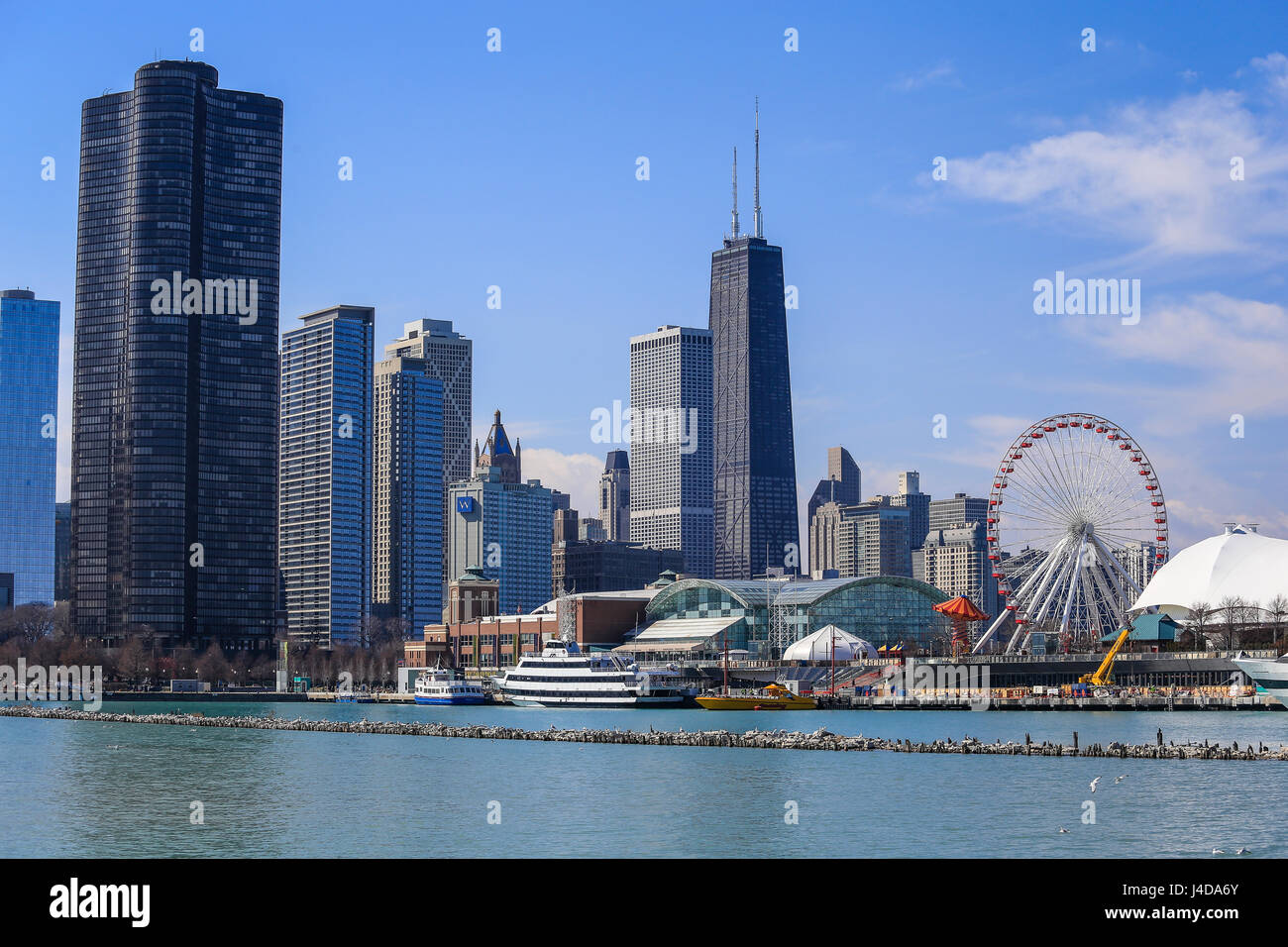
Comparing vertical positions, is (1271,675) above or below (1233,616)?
below

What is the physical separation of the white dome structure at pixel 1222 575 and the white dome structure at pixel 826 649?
3084cm

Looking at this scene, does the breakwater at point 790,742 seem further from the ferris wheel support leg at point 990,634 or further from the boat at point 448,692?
the ferris wheel support leg at point 990,634

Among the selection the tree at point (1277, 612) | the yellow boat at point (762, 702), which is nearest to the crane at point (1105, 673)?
the tree at point (1277, 612)

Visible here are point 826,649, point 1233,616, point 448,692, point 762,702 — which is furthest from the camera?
point 826,649

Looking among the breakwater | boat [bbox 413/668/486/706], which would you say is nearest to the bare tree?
→ the breakwater

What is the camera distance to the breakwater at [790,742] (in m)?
79.1

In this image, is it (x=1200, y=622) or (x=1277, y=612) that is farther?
(x=1200, y=622)

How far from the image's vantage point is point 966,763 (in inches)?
3029

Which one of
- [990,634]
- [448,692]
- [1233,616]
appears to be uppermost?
[1233,616]

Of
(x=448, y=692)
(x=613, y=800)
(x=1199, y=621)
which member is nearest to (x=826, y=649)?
(x=1199, y=621)

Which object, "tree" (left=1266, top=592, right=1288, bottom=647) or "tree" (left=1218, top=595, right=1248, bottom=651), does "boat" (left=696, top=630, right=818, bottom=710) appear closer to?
"tree" (left=1218, top=595, right=1248, bottom=651)

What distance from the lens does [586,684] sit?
478 ft

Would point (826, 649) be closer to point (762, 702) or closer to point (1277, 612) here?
point (762, 702)

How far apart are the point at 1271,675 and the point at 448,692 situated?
90.6 m
